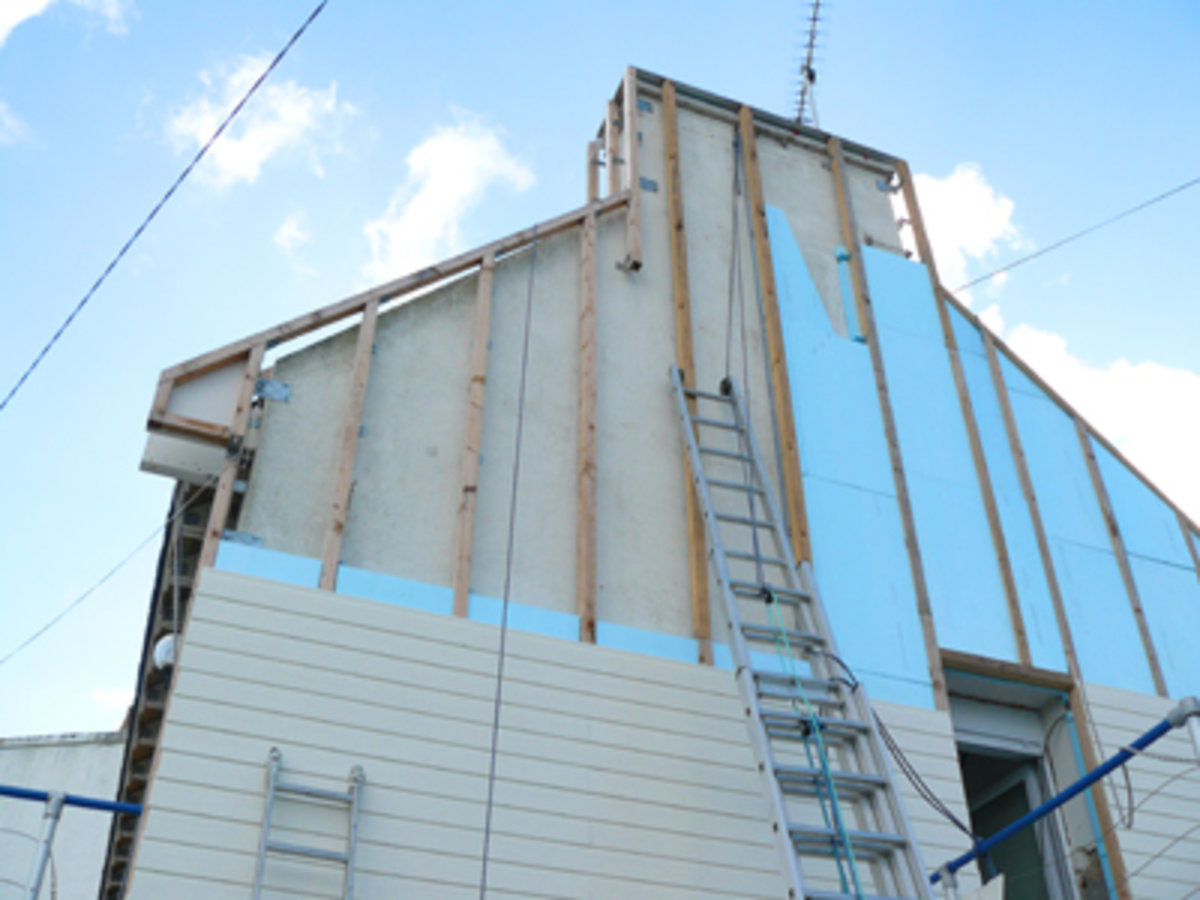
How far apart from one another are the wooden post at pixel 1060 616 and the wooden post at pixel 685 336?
8.89 feet

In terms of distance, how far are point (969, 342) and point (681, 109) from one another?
10.7 feet

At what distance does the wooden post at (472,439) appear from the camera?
21.1ft

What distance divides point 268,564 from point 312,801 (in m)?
1.36

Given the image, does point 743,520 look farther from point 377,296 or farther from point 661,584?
point 377,296

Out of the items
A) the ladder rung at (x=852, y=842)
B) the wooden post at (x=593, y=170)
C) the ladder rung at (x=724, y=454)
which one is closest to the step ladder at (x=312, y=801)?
the ladder rung at (x=852, y=842)

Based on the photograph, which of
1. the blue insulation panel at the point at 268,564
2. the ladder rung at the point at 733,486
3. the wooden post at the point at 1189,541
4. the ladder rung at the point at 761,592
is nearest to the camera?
the blue insulation panel at the point at 268,564

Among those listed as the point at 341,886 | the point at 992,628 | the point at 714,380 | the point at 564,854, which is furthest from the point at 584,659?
the point at 992,628

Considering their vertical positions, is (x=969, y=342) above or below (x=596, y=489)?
above

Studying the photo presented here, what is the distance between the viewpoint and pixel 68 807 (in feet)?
38.1

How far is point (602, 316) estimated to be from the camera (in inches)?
319

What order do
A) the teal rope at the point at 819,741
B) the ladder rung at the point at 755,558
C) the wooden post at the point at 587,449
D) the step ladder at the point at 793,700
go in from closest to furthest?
the teal rope at the point at 819,741, the step ladder at the point at 793,700, the ladder rung at the point at 755,558, the wooden post at the point at 587,449

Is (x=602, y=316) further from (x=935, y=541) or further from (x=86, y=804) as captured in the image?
(x=86, y=804)

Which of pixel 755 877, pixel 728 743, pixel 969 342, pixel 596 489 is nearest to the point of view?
pixel 755 877

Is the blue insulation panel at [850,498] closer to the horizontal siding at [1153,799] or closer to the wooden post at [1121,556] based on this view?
the horizontal siding at [1153,799]
